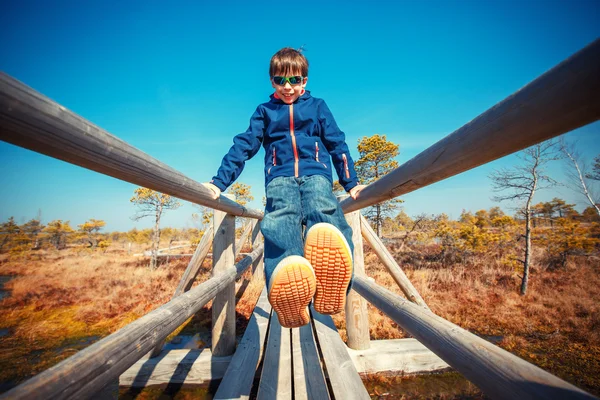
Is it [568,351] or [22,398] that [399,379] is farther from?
[568,351]

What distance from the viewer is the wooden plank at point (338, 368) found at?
1775 mm

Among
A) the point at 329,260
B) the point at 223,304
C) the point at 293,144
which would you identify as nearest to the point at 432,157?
the point at 329,260

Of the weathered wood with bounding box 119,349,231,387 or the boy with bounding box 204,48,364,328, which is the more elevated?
the boy with bounding box 204,48,364,328

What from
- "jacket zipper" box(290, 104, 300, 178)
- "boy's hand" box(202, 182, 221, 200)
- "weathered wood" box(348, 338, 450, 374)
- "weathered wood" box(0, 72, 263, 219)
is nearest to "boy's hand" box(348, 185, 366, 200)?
"jacket zipper" box(290, 104, 300, 178)

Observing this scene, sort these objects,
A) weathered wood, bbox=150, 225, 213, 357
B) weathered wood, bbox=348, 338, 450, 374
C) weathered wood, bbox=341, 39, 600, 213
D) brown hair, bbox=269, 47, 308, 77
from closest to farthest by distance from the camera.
Result: weathered wood, bbox=341, 39, 600, 213 < brown hair, bbox=269, 47, 308, 77 < weathered wood, bbox=150, 225, 213, 357 < weathered wood, bbox=348, 338, 450, 374

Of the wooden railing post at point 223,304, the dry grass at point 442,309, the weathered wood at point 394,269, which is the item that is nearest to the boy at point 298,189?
the weathered wood at point 394,269

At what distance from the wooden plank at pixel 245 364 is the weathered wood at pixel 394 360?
1.08 metres

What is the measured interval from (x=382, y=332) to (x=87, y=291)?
10362 millimetres

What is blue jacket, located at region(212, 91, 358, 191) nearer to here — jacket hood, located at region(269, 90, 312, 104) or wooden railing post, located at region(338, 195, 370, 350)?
jacket hood, located at region(269, 90, 312, 104)

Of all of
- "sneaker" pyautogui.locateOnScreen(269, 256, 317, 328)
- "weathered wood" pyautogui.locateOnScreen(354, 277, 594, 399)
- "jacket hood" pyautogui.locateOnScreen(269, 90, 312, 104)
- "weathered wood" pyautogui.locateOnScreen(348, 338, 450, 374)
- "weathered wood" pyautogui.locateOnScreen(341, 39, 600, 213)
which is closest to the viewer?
"weathered wood" pyautogui.locateOnScreen(341, 39, 600, 213)

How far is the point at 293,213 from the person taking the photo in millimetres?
1637

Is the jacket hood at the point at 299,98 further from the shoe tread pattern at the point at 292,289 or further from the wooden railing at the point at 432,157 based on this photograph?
the shoe tread pattern at the point at 292,289

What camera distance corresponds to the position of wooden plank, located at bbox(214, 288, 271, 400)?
1816 mm

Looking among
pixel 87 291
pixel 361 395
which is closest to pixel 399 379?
pixel 361 395
